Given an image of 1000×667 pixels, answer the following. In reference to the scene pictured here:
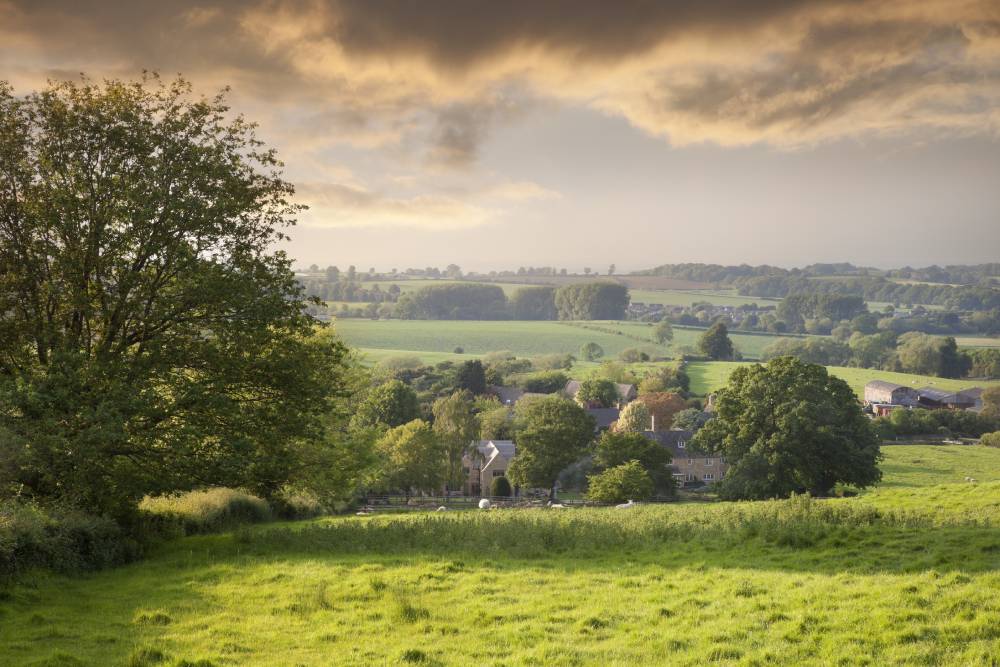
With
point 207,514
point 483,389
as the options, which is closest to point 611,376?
point 483,389

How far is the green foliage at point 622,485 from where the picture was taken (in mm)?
58031

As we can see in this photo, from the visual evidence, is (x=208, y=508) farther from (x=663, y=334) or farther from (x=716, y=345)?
(x=663, y=334)

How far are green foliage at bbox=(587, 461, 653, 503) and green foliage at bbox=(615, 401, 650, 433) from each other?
32.2m

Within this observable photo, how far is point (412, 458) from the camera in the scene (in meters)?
64.2

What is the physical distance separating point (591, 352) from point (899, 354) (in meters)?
64.3

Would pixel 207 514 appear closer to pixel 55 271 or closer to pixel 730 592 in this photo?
pixel 55 271

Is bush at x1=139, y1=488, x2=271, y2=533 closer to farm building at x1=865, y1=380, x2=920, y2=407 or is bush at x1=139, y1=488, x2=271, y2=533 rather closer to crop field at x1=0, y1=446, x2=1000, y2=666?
crop field at x1=0, y1=446, x2=1000, y2=666

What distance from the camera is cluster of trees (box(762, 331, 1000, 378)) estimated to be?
143625 mm

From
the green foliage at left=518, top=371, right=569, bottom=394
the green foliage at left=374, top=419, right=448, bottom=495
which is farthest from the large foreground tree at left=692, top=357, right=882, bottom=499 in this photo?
the green foliage at left=518, top=371, right=569, bottom=394

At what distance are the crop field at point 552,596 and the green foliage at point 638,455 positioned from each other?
142 ft

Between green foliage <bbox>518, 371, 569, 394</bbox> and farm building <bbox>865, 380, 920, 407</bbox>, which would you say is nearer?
farm building <bbox>865, 380, 920, 407</bbox>

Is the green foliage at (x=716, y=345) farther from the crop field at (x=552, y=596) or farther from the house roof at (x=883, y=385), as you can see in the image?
the crop field at (x=552, y=596)

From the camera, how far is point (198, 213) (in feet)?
65.1

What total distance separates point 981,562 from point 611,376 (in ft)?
363
